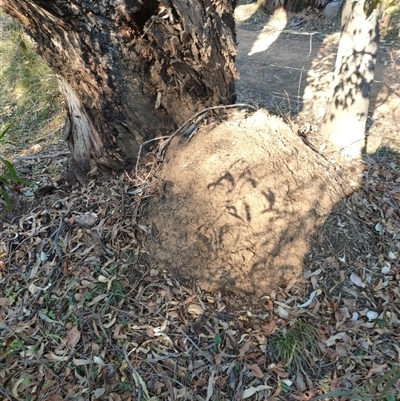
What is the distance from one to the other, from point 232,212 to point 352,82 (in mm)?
2100

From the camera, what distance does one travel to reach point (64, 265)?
7.87ft

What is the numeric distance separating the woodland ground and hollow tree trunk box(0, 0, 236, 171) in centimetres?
26

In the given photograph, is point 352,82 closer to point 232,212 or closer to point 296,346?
point 232,212

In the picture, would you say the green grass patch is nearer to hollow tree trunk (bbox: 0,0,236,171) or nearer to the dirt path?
hollow tree trunk (bbox: 0,0,236,171)

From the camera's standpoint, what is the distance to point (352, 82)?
3.55 meters

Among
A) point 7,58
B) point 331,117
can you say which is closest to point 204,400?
point 331,117

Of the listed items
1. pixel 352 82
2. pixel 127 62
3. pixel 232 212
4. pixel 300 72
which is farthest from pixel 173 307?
pixel 300 72

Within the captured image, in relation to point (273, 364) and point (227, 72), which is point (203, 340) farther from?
point (227, 72)

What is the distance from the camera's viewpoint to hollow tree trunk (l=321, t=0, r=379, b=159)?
3316 millimetres

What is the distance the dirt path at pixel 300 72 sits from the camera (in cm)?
512

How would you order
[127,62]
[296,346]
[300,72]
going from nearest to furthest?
[296,346] < [127,62] < [300,72]

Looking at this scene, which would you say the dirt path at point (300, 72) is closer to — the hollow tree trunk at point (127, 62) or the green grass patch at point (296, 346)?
the hollow tree trunk at point (127, 62)

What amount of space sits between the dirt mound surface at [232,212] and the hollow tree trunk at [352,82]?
140cm

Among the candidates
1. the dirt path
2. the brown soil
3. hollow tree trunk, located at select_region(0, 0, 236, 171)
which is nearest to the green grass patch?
the brown soil
